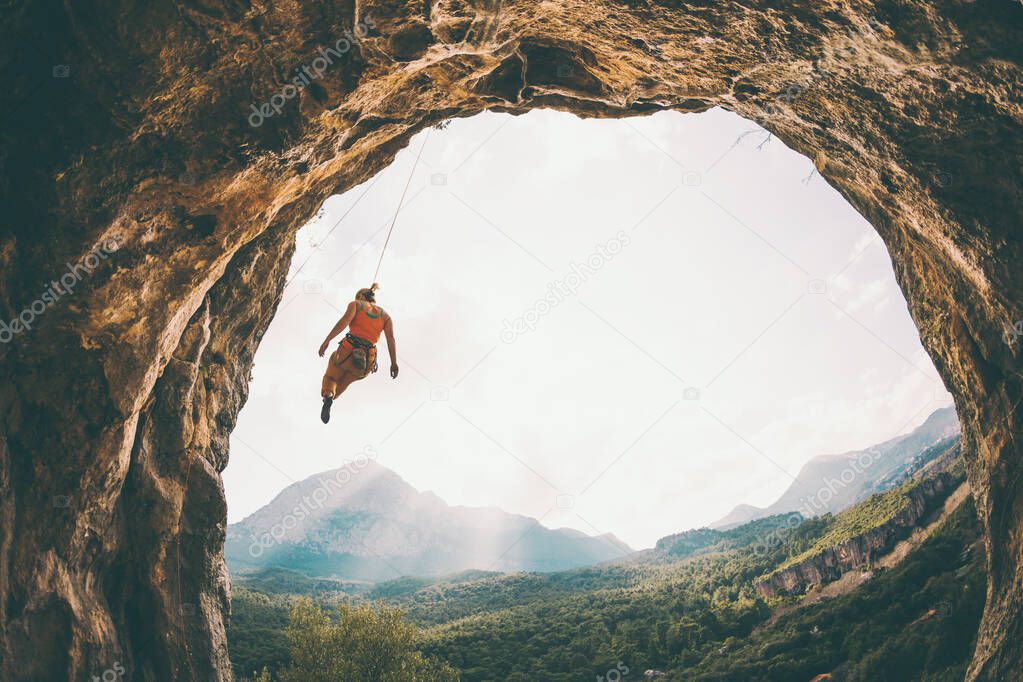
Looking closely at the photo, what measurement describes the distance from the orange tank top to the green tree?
22723 mm

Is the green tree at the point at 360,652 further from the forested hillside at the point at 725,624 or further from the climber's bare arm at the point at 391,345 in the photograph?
the climber's bare arm at the point at 391,345

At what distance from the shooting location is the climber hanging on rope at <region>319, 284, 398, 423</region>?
30.5 ft

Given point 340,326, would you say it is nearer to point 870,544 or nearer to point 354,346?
point 354,346

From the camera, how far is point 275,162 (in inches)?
271

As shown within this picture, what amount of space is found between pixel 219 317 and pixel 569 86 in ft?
25.3

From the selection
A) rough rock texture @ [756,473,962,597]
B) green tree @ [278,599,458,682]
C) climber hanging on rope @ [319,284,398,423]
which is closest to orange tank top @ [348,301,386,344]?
climber hanging on rope @ [319,284,398,423]

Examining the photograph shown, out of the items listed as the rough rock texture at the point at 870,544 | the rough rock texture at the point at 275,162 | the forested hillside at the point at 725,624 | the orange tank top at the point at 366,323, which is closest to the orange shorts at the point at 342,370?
the orange tank top at the point at 366,323

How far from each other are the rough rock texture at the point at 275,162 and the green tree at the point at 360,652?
64.0ft

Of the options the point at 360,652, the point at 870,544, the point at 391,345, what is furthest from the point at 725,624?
the point at 391,345

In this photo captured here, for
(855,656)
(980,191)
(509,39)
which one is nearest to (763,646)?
(855,656)

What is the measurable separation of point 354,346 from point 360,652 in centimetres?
2328

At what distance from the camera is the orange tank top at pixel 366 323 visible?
9312 mm

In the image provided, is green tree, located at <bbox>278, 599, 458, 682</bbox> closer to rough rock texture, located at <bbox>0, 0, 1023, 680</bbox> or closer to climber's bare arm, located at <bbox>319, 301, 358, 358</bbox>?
rough rock texture, located at <bbox>0, 0, 1023, 680</bbox>

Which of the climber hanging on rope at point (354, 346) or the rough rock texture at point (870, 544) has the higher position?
the climber hanging on rope at point (354, 346)
